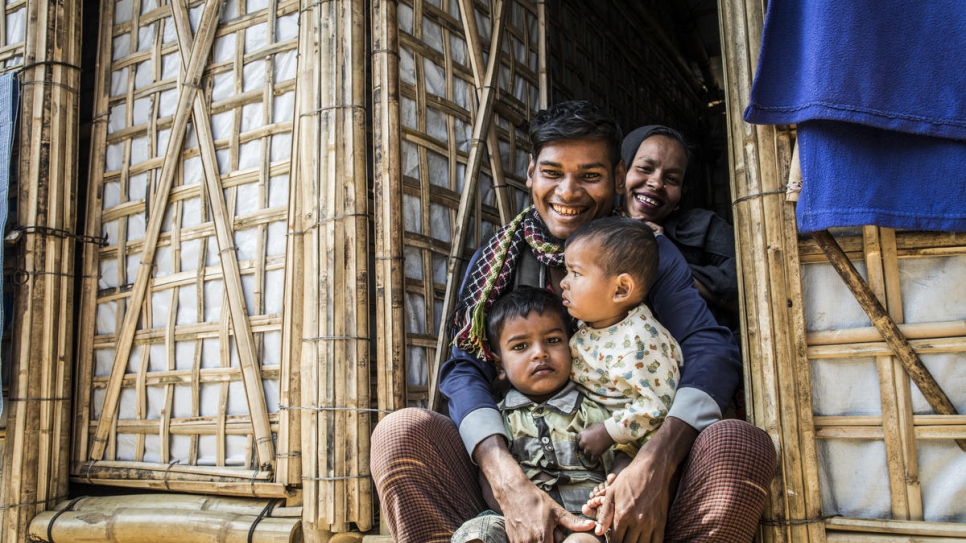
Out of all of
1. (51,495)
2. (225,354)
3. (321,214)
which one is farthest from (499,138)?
(51,495)

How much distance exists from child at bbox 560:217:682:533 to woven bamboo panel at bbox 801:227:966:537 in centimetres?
43

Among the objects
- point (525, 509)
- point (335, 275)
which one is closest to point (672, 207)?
point (335, 275)

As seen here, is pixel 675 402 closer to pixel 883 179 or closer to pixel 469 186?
pixel 883 179

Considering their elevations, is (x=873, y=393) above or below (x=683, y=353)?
below

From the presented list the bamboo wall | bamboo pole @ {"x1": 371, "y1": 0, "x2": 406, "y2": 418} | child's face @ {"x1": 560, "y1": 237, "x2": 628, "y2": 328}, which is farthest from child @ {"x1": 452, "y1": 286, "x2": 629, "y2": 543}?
the bamboo wall

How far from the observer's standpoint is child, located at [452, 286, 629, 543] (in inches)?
74.6

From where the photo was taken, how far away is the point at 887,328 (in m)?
1.91

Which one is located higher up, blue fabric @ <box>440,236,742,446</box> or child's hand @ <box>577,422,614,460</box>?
blue fabric @ <box>440,236,742,446</box>

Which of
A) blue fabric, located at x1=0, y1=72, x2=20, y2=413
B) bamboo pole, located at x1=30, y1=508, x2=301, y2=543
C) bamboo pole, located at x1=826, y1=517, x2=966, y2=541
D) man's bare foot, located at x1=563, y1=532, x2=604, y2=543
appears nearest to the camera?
man's bare foot, located at x1=563, y1=532, x2=604, y2=543

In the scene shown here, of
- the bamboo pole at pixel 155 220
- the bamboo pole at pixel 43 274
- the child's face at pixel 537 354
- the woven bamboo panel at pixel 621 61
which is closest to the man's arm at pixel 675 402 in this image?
the child's face at pixel 537 354

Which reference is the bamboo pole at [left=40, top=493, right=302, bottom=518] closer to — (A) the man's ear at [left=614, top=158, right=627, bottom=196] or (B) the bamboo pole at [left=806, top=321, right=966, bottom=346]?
(A) the man's ear at [left=614, top=158, right=627, bottom=196]

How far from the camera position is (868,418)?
1.93 m

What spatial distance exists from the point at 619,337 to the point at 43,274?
2.68 metres

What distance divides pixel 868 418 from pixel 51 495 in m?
3.24
